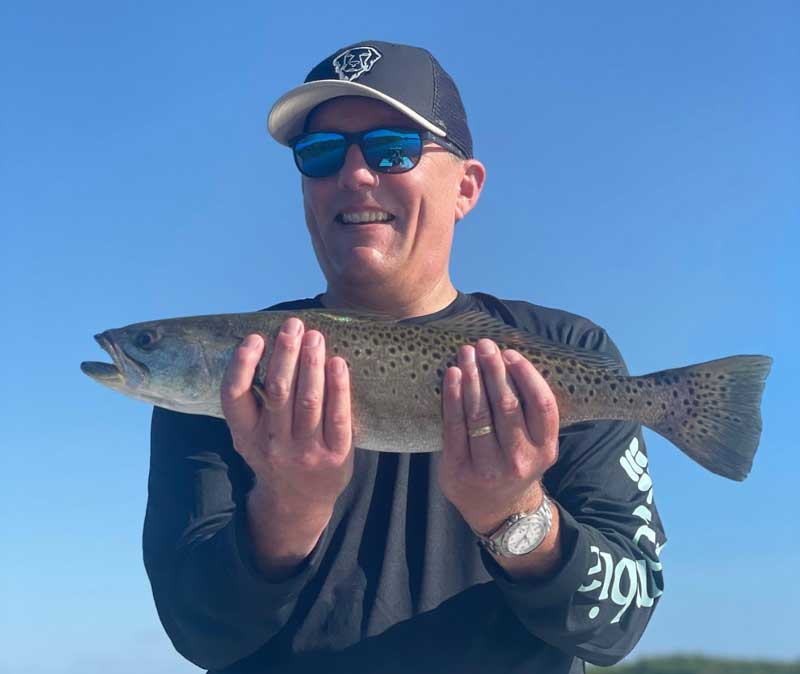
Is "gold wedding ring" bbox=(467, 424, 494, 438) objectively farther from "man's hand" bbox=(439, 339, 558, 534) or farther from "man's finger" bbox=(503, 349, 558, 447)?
"man's finger" bbox=(503, 349, 558, 447)

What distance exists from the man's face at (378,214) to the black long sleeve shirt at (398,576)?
65cm

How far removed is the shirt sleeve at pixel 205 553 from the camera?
521 centimetres

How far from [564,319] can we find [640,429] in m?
0.94

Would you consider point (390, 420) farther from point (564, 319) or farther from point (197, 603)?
point (564, 319)

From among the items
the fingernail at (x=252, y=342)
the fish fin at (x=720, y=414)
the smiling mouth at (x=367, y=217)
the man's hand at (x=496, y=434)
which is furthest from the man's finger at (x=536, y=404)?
the smiling mouth at (x=367, y=217)

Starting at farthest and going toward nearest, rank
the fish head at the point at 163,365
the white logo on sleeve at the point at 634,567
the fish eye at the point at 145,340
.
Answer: the fish eye at the point at 145,340 → the fish head at the point at 163,365 → the white logo on sleeve at the point at 634,567

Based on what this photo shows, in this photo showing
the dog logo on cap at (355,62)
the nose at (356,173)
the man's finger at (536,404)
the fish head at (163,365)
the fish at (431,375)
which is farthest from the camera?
the dog logo on cap at (355,62)

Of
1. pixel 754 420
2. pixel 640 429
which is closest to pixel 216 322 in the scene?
pixel 640 429

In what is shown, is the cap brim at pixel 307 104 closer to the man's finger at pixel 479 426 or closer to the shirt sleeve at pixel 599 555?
the shirt sleeve at pixel 599 555

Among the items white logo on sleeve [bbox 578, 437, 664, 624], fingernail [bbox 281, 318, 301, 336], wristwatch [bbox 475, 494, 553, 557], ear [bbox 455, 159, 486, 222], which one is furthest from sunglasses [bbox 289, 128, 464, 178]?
wristwatch [bbox 475, 494, 553, 557]

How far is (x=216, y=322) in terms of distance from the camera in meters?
6.00

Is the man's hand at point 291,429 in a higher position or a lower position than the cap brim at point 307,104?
lower

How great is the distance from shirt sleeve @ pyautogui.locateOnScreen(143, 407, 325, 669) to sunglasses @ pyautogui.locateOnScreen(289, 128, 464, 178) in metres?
1.92

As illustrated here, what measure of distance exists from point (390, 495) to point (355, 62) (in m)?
3.04
